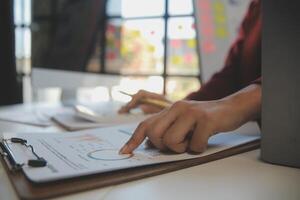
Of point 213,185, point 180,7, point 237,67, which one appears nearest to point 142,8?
point 180,7

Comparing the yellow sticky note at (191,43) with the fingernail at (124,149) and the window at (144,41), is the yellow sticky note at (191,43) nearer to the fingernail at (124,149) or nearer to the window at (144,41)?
the window at (144,41)

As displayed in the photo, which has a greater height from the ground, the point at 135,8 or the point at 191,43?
the point at 135,8

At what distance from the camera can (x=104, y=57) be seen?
1.38 meters

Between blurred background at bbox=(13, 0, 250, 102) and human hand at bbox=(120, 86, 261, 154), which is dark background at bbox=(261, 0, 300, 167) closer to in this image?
human hand at bbox=(120, 86, 261, 154)

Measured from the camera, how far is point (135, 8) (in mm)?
1242

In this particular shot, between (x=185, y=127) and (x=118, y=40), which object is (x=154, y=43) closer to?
(x=118, y=40)

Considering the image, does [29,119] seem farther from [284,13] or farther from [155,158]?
[284,13]

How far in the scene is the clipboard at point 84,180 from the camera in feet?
1.11

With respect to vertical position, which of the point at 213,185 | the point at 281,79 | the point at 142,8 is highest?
the point at 142,8

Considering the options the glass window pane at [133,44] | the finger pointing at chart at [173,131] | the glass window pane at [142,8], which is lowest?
the finger pointing at chart at [173,131]

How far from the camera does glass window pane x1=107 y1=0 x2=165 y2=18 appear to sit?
1.21 metres

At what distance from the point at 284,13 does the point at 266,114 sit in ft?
0.39

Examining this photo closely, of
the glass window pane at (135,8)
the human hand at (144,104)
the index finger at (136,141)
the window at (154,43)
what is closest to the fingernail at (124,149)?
the index finger at (136,141)

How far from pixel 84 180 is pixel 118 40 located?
1083 millimetres
